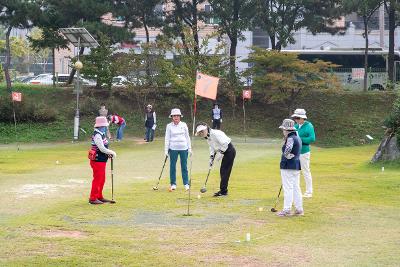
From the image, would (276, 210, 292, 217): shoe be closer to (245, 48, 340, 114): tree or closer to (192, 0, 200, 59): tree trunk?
(245, 48, 340, 114): tree

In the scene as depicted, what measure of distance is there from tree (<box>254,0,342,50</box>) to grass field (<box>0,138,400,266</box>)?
87.9 ft

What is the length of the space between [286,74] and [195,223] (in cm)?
2971

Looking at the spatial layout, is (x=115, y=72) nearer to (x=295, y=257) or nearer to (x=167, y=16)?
(x=167, y=16)

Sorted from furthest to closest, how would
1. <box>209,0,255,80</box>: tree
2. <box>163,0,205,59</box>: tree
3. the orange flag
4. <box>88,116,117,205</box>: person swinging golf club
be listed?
<box>209,0,255,80</box>: tree < <box>163,0,205,59</box>: tree < the orange flag < <box>88,116,117,205</box>: person swinging golf club

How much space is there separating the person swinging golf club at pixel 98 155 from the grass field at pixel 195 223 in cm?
44

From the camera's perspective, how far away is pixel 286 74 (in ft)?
135

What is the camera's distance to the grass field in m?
9.70

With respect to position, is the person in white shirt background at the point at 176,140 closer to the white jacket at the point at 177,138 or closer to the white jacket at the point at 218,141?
the white jacket at the point at 177,138

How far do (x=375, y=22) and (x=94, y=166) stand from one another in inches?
2575

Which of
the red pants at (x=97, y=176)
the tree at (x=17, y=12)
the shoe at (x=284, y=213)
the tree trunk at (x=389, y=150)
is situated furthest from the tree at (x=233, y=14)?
the shoe at (x=284, y=213)

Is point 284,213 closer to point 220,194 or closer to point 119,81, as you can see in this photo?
point 220,194

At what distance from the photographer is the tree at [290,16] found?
47.2 metres

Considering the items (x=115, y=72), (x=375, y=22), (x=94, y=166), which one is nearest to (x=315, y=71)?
(x=115, y=72)

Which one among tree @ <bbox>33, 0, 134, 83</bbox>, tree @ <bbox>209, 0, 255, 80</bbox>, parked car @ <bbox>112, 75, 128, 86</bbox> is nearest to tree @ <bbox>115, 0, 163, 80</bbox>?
tree @ <bbox>33, 0, 134, 83</bbox>
